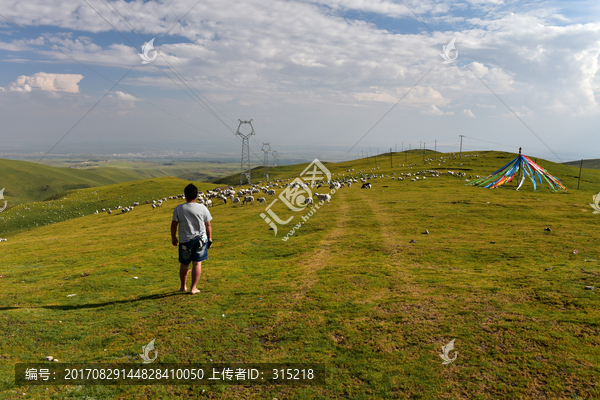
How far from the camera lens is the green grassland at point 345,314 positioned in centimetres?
569

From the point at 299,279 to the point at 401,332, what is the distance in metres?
5.22

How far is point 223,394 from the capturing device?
5.52 m

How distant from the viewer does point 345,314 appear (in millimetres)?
8469

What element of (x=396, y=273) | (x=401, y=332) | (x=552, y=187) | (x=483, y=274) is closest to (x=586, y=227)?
(x=483, y=274)

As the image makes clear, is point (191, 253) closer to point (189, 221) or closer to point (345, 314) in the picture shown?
point (189, 221)

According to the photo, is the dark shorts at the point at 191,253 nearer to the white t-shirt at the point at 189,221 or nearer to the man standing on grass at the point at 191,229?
the man standing on grass at the point at 191,229

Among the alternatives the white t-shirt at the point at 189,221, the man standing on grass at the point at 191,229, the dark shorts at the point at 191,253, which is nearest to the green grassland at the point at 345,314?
the dark shorts at the point at 191,253

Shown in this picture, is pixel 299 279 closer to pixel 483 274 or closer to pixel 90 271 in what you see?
pixel 483 274

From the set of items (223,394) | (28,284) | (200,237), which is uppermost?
(200,237)

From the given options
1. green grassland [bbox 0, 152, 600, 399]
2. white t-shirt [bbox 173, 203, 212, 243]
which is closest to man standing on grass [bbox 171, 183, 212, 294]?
white t-shirt [bbox 173, 203, 212, 243]

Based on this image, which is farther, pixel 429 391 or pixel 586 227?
pixel 586 227

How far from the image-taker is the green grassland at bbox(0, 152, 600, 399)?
569 centimetres

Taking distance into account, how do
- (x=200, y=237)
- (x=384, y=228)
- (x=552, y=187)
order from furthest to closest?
(x=552, y=187) < (x=384, y=228) < (x=200, y=237)

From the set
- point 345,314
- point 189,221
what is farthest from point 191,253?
point 345,314
